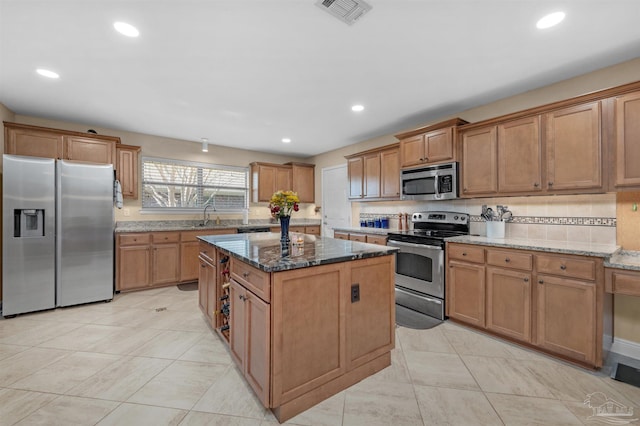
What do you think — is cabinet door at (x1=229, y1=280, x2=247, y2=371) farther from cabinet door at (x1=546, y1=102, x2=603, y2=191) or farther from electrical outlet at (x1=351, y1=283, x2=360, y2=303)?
cabinet door at (x1=546, y1=102, x2=603, y2=191)

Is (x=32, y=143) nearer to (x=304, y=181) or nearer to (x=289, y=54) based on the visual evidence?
(x=289, y=54)

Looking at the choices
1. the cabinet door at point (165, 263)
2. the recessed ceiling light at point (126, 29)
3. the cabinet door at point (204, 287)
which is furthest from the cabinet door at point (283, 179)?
the recessed ceiling light at point (126, 29)

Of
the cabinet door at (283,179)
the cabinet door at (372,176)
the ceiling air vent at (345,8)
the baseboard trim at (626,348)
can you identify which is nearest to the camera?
the ceiling air vent at (345,8)

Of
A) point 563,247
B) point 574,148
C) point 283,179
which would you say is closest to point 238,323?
point 563,247

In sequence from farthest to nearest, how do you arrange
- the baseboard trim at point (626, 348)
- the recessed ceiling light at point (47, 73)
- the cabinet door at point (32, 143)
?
the cabinet door at point (32, 143) → the recessed ceiling light at point (47, 73) → the baseboard trim at point (626, 348)

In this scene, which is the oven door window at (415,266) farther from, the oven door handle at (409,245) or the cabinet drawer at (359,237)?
the cabinet drawer at (359,237)

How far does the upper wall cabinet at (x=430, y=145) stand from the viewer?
334 centimetres

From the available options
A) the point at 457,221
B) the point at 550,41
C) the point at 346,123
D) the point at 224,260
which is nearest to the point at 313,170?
the point at 346,123

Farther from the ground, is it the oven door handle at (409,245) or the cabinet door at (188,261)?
the oven door handle at (409,245)

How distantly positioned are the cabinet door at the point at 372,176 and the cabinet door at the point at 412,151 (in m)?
0.59

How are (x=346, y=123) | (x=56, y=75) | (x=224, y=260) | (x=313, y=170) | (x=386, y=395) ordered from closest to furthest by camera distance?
1. (x=386, y=395)
2. (x=224, y=260)
3. (x=56, y=75)
4. (x=346, y=123)
5. (x=313, y=170)

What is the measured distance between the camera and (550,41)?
2141mm

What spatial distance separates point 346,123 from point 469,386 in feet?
11.3

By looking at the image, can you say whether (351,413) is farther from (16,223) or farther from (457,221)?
(16,223)
